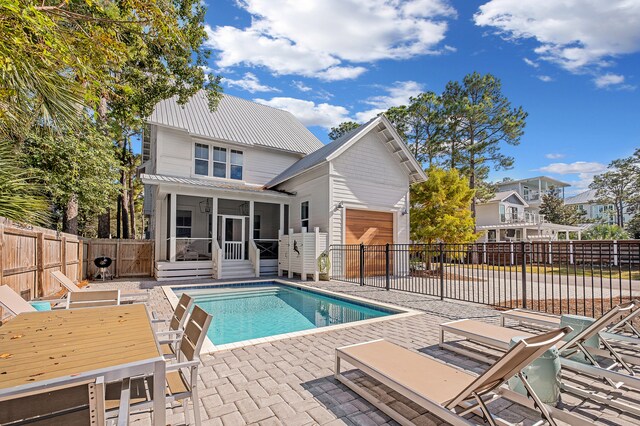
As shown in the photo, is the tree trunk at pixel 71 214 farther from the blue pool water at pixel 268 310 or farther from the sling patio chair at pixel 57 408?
the sling patio chair at pixel 57 408

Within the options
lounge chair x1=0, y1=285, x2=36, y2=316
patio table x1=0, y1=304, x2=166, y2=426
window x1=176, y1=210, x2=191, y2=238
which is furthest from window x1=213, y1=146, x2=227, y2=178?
patio table x1=0, y1=304, x2=166, y2=426

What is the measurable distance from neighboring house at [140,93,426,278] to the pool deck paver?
741 cm

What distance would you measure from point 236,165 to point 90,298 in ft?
38.9

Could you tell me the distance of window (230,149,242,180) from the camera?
15.7 m

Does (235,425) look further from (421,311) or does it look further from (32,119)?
(421,311)

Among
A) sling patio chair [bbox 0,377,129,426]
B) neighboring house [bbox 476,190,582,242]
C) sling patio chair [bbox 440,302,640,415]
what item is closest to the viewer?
sling patio chair [bbox 0,377,129,426]

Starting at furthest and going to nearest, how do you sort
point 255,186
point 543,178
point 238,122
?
point 543,178 → point 238,122 → point 255,186

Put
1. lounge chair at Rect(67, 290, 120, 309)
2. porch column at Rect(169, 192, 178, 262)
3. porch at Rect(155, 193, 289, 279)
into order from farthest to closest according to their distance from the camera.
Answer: porch at Rect(155, 193, 289, 279), porch column at Rect(169, 192, 178, 262), lounge chair at Rect(67, 290, 120, 309)

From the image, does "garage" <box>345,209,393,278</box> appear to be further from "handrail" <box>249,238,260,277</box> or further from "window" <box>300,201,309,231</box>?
"handrail" <box>249,238,260,277</box>

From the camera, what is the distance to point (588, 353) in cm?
329

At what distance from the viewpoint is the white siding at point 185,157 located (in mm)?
13938

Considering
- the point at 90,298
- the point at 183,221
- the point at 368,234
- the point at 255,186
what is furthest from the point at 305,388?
the point at 183,221

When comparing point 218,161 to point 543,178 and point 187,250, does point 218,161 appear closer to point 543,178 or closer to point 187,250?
point 187,250

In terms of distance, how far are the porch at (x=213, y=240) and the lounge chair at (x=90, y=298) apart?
7387 mm
